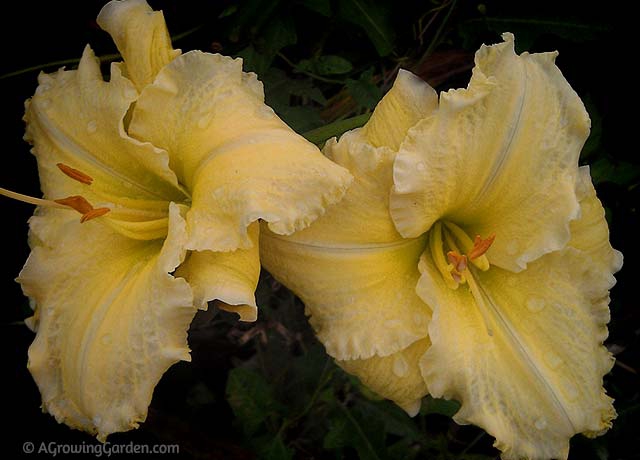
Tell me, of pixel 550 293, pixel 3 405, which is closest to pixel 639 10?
pixel 550 293

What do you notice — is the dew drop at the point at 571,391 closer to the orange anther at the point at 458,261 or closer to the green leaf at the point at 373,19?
the orange anther at the point at 458,261

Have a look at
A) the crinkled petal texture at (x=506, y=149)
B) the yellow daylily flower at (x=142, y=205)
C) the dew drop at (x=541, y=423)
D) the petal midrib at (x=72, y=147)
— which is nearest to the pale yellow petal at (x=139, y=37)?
the yellow daylily flower at (x=142, y=205)

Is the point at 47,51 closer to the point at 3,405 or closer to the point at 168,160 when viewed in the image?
the point at 168,160

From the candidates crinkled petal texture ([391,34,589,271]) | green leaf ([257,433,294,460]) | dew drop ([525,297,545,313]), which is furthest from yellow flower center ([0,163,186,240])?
green leaf ([257,433,294,460])

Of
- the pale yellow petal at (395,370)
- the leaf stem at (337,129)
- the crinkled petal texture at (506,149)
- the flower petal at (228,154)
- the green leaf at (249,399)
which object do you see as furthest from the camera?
the green leaf at (249,399)

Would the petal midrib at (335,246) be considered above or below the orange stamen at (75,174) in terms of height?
below
